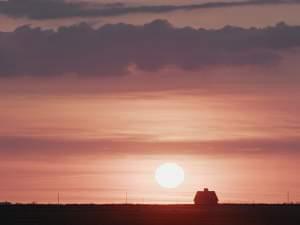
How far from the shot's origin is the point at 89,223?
15862 centimetres

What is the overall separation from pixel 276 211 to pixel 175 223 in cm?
3810

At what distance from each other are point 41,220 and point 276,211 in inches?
1641

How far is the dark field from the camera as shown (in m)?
162

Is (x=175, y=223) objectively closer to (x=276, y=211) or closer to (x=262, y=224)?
(x=262, y=224)

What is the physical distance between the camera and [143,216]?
175125mm

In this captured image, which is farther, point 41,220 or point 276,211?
point 276,211

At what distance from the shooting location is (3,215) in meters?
174

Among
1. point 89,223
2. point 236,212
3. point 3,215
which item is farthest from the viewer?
point 236,212

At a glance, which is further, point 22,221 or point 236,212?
point 236,212

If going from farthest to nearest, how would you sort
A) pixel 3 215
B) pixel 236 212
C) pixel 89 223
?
pixel 236 212 < pixel 3 215 < pixel 89 223

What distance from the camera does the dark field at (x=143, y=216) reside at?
16175 centimetres

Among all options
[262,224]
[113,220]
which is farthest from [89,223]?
[262,224]

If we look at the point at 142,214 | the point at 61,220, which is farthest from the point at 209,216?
the point at 61,220

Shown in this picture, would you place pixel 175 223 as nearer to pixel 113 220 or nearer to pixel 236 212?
pixel 113 220
